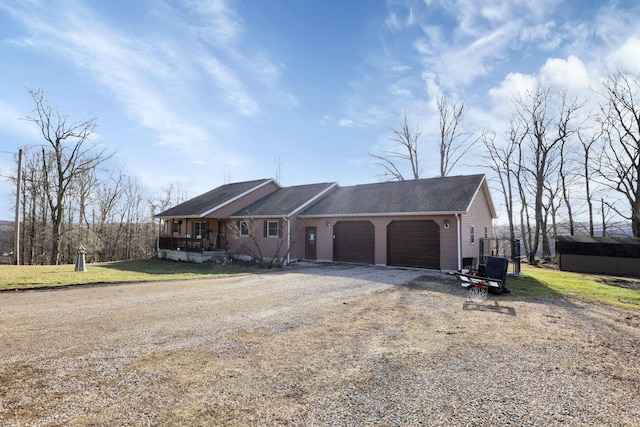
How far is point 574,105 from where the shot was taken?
22750mm

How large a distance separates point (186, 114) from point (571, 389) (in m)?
15.7

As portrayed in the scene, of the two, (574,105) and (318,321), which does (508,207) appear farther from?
(318,321)

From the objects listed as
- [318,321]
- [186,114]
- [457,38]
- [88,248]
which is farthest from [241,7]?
[88,248]

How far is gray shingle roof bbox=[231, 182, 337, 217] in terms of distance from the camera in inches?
705

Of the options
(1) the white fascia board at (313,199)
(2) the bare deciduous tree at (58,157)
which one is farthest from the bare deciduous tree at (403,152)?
(2) the bare deciduous tree at (58,157)

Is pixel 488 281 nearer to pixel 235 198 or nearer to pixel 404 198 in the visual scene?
pixel 404 198

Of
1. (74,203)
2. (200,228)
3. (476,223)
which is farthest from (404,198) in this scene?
(74,203)

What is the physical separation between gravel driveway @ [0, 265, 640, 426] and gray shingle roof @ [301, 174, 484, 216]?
6767 millimetres

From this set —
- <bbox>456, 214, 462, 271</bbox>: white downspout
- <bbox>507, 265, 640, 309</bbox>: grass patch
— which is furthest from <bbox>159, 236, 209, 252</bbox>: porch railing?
<bbox>507, 265, 640, 309</bbox>: grass patch

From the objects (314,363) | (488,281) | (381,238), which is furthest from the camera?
(381,238)

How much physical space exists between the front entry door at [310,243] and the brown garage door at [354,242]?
141 cm

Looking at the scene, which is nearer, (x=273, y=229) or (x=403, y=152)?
(x=273, y=229)

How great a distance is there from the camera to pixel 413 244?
567 inches

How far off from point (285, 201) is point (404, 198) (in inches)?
298
